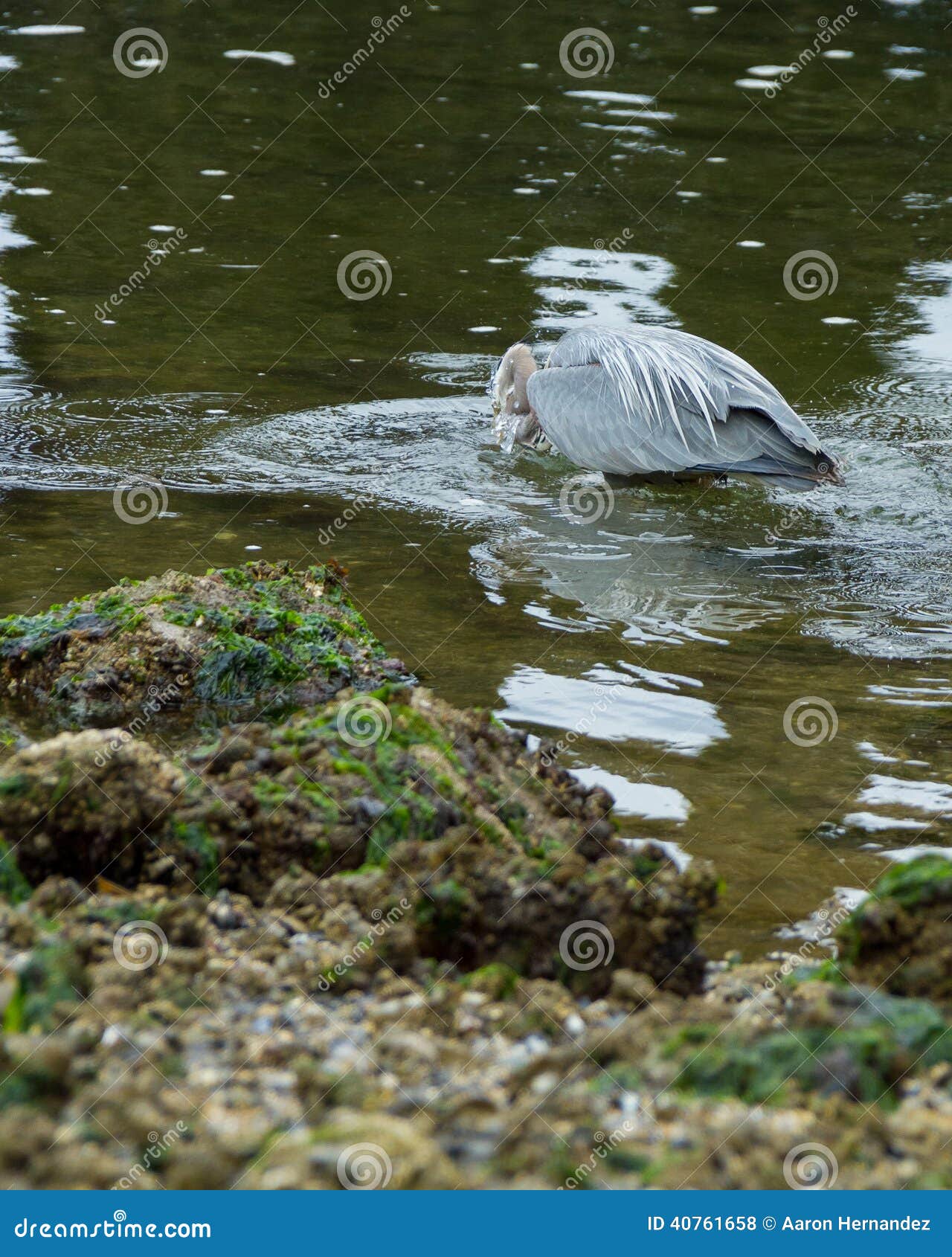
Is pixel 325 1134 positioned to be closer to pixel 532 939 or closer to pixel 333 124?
pixel 532 939

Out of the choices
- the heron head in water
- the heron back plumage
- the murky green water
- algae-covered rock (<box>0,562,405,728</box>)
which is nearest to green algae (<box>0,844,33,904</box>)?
algae-covered rock (<box>0,562,405,728</box>)

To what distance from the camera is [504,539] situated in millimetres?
7797

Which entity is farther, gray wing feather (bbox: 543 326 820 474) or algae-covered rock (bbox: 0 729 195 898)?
gray wing feather (bbox: 543 326 820 474)

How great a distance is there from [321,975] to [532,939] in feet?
1.90

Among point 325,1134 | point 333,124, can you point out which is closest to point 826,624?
point 325,1134

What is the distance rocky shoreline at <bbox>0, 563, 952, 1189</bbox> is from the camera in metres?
3.06

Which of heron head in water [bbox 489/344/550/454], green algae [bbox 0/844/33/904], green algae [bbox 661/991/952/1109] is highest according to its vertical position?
green algae [bbox 661/991/952/1109]

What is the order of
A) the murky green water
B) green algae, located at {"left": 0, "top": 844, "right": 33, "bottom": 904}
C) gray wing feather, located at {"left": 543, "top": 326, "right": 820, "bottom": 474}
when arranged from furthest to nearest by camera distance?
1. gray wing feather, located at {"left": 543, "top": 326, "right": 820, "bottom": 474}
2. the murky green water
3. green algae, located at {"left": 0, "top": 844, "right": 33, "bottom": 904}

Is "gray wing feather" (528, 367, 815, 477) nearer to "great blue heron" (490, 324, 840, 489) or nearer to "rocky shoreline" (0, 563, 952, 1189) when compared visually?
"great blue heron" (490, 324, 840, 489)

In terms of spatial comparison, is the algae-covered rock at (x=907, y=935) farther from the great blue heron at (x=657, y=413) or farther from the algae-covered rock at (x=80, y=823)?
the great blue heron at (x=657, y=413)

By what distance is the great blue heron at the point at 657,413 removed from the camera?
8.15 meters

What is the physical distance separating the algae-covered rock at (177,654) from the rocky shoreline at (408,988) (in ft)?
1.87

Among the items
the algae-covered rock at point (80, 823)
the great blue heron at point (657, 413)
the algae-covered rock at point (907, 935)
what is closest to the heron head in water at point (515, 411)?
the great blue heron at point (657, 413)

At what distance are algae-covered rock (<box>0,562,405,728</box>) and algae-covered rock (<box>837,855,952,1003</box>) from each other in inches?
96.5
